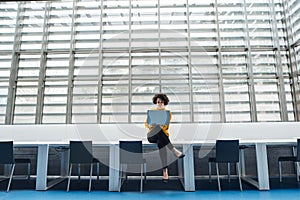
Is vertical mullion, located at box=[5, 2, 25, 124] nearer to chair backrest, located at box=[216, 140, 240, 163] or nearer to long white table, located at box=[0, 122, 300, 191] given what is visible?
long white table, located at box=[0, 122, 300, 191]

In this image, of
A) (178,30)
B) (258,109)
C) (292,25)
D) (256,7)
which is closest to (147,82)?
(178,30)

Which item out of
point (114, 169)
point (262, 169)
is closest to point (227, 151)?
point (262, 169)

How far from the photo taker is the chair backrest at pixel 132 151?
4.05 metres

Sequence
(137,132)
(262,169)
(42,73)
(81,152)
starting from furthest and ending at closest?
(42,73) → (137,132) → (81,152) → (262,169)

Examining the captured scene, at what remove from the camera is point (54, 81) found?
668 centimetres

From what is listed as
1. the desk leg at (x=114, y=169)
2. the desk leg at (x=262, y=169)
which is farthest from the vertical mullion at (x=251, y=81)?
the desk leg at (x=114, y=169)

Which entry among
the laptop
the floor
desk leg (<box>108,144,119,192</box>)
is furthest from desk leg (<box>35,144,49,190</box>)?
the laptop

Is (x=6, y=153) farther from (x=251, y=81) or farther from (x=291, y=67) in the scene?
(x=291, y=67)

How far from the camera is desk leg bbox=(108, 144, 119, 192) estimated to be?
405 centimetres

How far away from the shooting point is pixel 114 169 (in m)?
4.07

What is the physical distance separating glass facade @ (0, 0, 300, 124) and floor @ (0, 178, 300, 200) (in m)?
Result: 2.15

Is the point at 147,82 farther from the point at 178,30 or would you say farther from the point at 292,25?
the point at 292,25

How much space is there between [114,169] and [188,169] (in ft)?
3.97

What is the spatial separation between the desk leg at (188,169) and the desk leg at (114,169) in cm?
111
